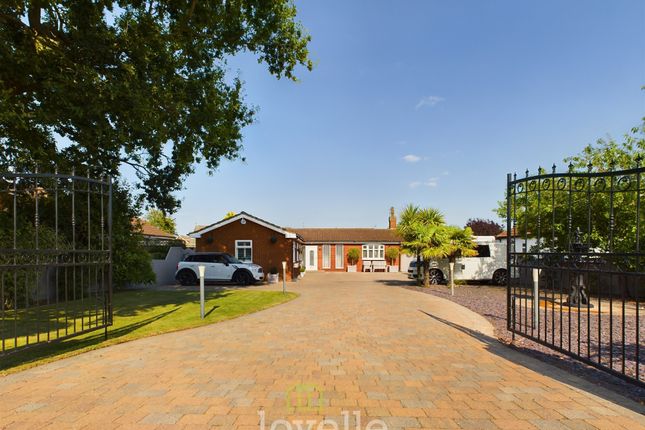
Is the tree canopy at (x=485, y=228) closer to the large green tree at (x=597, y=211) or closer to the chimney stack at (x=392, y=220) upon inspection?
the chimney stack at (x=392, y=220)

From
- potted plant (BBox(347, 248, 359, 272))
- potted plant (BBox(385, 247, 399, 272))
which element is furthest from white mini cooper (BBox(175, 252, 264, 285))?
potted plant (BBox(385, 247, 399, 272))

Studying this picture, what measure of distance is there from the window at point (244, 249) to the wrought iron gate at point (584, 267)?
48.8 ft

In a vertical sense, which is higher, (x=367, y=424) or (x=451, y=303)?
(x=367, y=424)

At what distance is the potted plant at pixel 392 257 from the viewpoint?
108ft

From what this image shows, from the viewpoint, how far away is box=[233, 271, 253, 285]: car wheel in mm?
18953

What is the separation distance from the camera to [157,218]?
63.8 meters

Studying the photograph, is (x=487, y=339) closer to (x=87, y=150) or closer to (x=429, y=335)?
(x=429, y=335)

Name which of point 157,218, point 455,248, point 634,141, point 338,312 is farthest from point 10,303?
point 157,218

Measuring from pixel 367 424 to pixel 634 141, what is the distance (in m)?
18.5

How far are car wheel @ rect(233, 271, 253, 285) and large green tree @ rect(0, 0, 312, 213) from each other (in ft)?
28.8

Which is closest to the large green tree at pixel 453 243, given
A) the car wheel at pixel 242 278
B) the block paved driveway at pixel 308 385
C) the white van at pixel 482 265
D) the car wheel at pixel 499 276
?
the white van at pixel 482 265

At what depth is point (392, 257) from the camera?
33375mm

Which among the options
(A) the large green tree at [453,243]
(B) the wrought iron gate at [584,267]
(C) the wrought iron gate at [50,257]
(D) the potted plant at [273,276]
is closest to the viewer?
(B) the wrought iron gate at [584,267]

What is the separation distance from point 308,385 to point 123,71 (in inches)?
348
